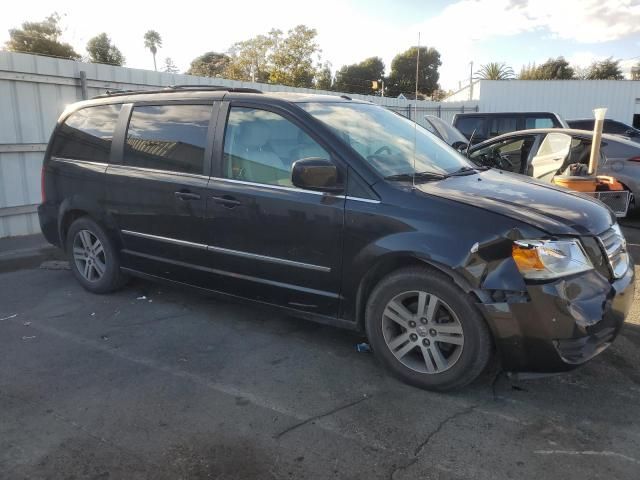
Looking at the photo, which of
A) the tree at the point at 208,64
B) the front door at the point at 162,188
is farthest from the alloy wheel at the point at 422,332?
the tree at the point at 208,64

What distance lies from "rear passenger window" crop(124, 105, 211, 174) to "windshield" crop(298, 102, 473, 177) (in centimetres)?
92

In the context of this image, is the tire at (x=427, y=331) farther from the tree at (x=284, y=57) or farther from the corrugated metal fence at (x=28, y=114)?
the tree at (x=284, y=57)

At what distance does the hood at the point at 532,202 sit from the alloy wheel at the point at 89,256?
3.17 meters

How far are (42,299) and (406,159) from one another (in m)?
3.64

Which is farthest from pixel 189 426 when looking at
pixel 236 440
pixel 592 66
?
pixel 592 66

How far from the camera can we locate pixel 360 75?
58.0 m

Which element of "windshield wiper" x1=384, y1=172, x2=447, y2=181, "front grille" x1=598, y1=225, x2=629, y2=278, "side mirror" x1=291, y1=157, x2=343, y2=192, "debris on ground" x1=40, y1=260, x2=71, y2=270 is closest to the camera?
"front grille" x1=598, y1=225, x2=629, y2=278

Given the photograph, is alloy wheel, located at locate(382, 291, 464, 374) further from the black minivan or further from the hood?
the hood

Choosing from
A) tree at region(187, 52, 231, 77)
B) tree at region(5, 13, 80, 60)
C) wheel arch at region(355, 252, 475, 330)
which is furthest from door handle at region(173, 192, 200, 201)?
tree at region(187, 52, 231, 77)

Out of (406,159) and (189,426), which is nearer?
(189,426)

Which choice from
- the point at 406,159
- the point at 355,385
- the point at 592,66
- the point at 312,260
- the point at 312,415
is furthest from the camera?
the point at 592,66

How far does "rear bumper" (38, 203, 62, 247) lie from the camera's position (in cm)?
509

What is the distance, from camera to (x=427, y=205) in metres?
3.05

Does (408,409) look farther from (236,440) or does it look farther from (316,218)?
(316,218)
